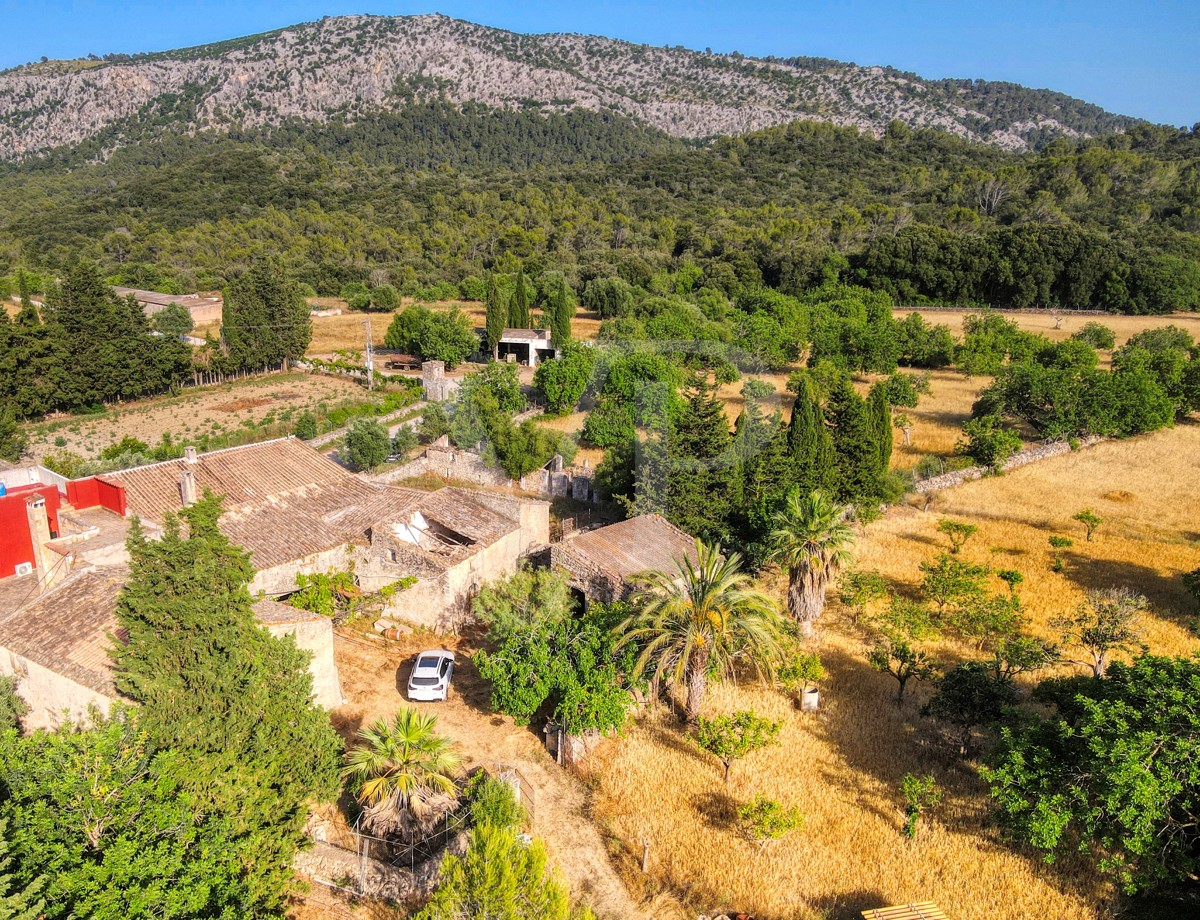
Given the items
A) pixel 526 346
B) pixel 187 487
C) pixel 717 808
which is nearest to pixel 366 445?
pixel 187 487

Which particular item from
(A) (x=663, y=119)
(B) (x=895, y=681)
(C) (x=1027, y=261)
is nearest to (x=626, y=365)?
(B) (x=895, y=681)

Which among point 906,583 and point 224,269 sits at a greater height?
point 224,269

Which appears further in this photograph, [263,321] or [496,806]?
[263,321]

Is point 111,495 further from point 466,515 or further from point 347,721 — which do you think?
point 347,721

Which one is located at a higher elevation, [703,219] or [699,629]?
[703,219]

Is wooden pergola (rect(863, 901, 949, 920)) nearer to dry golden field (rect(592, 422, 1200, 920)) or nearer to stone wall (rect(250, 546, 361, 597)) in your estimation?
dry golden field (rect(592, 422, 1200, 920))

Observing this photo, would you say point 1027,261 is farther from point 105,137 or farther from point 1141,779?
point 105,137
